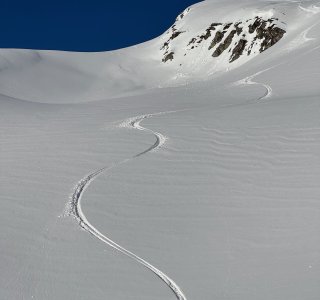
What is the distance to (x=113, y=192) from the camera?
38.5ft

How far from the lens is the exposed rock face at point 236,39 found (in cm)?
4809

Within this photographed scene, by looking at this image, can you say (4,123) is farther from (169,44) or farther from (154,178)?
(169,44)

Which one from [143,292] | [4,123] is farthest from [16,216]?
[4,123]

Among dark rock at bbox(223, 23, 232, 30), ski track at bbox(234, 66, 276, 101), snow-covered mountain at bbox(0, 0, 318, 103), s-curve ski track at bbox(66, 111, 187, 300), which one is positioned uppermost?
dark rock at bbox(223, 23, 232, 30)

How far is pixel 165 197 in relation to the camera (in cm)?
1130

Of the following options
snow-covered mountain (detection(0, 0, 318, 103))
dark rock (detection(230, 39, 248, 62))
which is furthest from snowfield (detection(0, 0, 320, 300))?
dark rock (detection(230, 39, 248, 62))

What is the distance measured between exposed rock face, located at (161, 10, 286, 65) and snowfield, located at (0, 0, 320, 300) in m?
25.1

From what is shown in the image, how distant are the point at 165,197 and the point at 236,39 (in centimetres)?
4288

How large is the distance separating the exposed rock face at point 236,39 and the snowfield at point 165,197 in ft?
82.3

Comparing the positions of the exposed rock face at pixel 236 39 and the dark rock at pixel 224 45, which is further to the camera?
the dark rock at pixel 224 45

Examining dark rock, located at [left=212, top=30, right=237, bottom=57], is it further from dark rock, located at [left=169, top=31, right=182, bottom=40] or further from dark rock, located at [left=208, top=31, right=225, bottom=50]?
dark rock, located at [left=169, top=31, right=182, bottom=40]

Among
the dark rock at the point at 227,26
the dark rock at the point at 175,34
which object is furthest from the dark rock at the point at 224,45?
the dark rock at the point at 175,34

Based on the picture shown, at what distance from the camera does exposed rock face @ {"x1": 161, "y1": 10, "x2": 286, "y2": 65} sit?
48094mm

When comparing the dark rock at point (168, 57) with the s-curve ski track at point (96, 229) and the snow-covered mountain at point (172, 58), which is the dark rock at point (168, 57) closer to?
the snow-covered mountain at point (172, 58)
